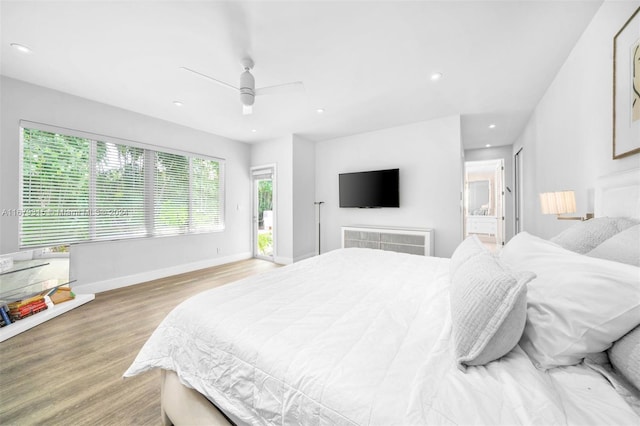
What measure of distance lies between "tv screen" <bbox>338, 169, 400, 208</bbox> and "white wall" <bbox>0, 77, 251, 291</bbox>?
2.25 meters

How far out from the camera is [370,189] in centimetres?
454

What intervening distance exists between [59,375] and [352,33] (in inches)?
133

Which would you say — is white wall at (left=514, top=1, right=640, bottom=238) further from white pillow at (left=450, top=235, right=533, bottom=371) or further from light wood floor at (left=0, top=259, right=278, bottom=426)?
light wood floor at (left=0, top=259, right=278, bottom=426)

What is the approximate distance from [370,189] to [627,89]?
327cm

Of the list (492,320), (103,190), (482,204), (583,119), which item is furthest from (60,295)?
(482,204)

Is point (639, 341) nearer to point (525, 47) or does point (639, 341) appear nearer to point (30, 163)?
point (525, 47)

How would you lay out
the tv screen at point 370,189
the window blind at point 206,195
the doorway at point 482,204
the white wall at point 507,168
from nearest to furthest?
the tv screen at point 370,189, the window blind at point 206,195, the white wall at point 507,168, the doorway at point 482,204

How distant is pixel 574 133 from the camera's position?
2107 millimetres

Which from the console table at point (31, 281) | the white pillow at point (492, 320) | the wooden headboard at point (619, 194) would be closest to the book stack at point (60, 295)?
the console table at point (31, 281)

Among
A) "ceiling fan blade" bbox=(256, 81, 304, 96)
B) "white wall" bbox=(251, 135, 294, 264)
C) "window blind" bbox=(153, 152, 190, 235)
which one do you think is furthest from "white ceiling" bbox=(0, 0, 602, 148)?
"white wall" bbox=(251, 135, 294, 264)

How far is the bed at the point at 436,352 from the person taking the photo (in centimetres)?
61

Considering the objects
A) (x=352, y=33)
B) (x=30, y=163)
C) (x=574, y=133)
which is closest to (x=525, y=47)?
(x=574, y=133)

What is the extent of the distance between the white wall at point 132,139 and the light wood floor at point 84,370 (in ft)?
2.34

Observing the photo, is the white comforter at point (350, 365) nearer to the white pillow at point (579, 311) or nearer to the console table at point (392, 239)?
the white pillow at point (579, 311)
